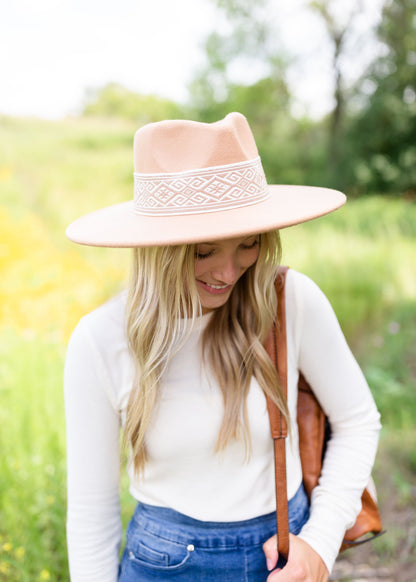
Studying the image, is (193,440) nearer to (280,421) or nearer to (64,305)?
(280,421)

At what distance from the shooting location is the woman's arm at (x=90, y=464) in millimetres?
1140

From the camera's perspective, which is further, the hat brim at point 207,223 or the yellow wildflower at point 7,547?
the yellow wildflower at point 7,547

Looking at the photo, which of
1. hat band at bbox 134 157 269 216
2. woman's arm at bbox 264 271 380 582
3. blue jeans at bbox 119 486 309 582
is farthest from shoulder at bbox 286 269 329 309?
blue jeans at bbox 119 486 309 582

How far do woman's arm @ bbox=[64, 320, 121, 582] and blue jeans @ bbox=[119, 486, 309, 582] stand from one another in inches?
4.0

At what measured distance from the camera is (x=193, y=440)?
3.76ft

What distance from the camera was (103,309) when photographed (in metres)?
1.18

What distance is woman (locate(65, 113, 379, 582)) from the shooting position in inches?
43.4

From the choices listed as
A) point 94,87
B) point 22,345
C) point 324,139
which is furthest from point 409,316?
point 94,87

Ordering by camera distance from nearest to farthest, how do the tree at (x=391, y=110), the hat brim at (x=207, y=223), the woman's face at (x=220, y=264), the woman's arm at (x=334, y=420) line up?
the hat brim at (x=207, y=223), the woman's face at (x=220, y=264), the woman's arm at (x=334, y=420), the tree at (x=391, y=110)

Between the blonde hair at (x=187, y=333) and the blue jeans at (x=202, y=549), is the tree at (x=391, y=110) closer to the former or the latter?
the blonde hair at (x=187, y=333)

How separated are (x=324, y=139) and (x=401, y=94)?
4058mm

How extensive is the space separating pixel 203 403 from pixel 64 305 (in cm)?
385

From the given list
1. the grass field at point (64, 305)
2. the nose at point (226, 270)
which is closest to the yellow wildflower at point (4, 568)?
the grass field at point (64, 305)

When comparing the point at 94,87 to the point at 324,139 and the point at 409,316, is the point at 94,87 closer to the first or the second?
the point at 324,139
